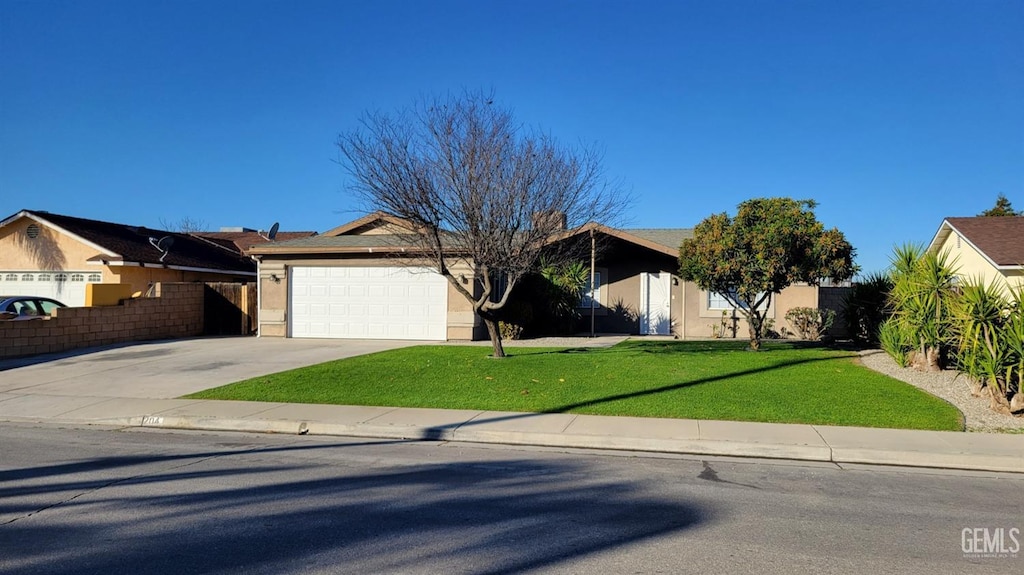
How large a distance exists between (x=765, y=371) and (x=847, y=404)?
10.7ft

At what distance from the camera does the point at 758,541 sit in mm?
5500

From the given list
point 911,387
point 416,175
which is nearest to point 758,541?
point 911,387

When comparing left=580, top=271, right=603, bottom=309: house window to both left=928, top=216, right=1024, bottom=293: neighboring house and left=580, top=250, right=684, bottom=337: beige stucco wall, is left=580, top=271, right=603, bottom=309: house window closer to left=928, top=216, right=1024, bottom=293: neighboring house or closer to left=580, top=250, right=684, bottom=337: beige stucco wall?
left=580, top=250, right=684, bottom=337: beige stucco wall

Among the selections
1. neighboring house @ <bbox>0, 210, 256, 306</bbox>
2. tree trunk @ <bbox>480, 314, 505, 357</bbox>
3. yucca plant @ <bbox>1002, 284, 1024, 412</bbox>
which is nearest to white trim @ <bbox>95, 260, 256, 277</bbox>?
neighboring house @ <bbox>0, 210, 256, 306</bbox>

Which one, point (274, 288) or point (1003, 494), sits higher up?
point (274, 288)

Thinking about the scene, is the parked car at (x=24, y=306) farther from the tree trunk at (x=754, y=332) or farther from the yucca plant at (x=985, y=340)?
the yucca plant at (x=985, y=340)

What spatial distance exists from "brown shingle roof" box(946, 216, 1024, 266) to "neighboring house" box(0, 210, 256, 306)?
25.3 metres

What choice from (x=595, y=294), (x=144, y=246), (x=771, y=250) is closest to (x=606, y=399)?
(x=771, y=250)

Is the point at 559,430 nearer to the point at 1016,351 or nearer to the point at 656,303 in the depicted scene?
the point at 1016,351

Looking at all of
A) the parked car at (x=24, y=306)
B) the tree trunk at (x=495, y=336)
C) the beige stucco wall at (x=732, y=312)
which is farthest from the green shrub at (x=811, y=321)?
the parked car at (x=24, y=306)

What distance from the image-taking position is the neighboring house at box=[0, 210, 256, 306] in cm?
2420

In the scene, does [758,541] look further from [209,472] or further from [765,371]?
[765,371]

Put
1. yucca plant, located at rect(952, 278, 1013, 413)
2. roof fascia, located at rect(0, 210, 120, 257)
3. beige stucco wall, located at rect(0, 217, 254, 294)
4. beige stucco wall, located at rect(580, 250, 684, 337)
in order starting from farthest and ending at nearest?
beige stucco wall, located at rect(0, 217, 254, 294)
roof fascia, located at rect(0, 210, 120, 257)
beige stucco wall, located at rect(580, 250, 684, 337)
yucca plant, located at rect(952, 278, 1013, 413)

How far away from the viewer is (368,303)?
2173cm
